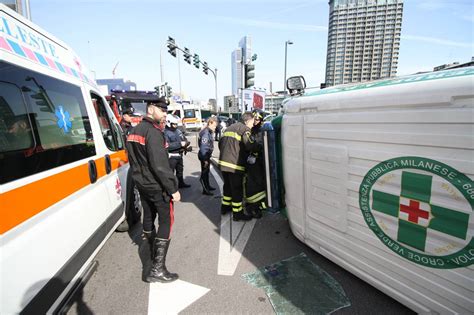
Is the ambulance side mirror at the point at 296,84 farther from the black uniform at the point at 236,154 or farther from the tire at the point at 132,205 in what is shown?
the tire at the point at 132,205

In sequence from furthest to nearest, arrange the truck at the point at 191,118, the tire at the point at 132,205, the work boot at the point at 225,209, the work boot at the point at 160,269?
the truck at the point at 191,118
the work boot at the point at 225,209
the tire at the point at 132,205
the work boot at the point at 160,269

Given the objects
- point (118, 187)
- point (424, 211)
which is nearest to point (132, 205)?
point (118, 187)

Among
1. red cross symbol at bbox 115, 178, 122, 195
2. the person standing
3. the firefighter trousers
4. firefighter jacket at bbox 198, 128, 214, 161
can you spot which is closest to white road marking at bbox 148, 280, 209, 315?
red cross symbol at bbox 115, 178, 122, 195

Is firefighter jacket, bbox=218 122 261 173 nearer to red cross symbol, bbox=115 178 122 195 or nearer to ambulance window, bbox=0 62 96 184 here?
red cross symbol, bbox=115 178 122 195

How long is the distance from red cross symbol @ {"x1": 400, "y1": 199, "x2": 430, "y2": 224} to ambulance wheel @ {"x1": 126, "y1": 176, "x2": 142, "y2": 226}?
318cm

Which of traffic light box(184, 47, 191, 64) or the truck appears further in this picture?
the truck

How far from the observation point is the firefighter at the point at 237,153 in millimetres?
3754

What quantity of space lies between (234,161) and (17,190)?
2717 mm

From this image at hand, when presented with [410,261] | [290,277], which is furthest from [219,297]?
[410,261]

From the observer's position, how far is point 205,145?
5410mm

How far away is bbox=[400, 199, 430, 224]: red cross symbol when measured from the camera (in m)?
1.66

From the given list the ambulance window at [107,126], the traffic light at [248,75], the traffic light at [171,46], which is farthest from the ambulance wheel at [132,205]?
the traffic light at [171,46]

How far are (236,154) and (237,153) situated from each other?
0.07 feet

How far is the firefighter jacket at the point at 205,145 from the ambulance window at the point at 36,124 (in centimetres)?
313
